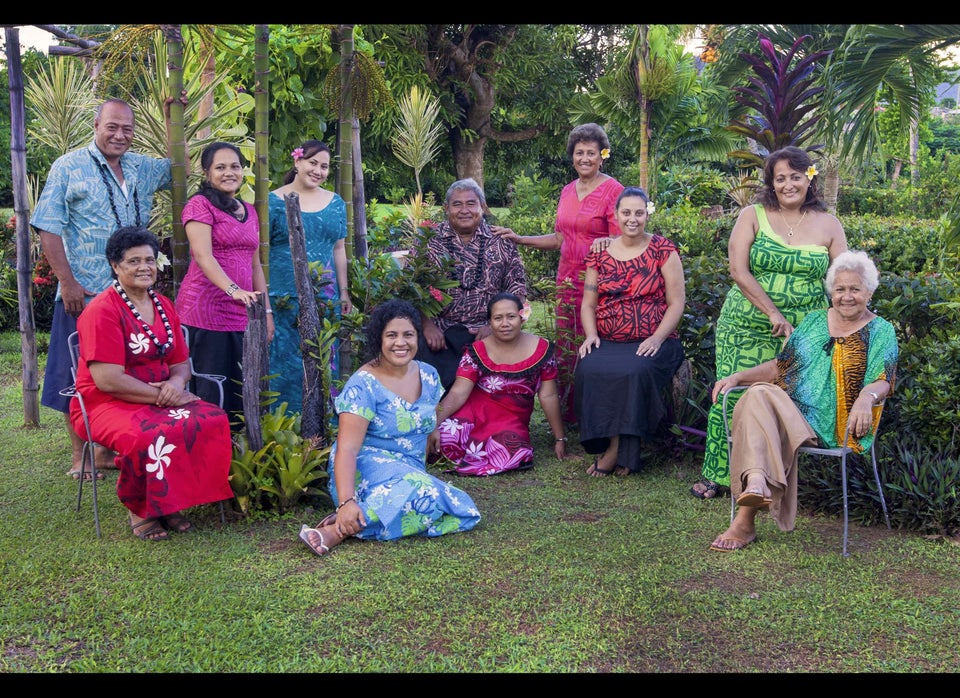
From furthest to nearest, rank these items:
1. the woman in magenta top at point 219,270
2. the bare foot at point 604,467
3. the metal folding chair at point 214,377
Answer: the bare foot at point 604,467, the woman in magenta top at point 219,270, the metal folding chair at point 214,377

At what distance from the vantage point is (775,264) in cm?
493

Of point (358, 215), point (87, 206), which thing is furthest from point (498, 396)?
point (87, 206)

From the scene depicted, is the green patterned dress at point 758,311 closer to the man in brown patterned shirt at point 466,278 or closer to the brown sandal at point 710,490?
the brown sandal at point 710,490

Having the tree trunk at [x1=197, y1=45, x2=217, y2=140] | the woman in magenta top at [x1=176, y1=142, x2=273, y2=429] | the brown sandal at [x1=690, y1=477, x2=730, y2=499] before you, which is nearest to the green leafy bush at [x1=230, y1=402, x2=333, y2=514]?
the woman in magenta top at [x1=176, y1=142, x2=273, y2=429]

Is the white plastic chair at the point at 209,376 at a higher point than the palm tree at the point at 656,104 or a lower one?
lower

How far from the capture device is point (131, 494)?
4391mm

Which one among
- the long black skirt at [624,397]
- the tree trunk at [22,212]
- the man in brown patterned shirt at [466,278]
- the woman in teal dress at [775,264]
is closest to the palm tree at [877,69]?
the woman in teal dress at [775,264]

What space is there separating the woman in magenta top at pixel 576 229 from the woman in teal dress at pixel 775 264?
1.13 metres

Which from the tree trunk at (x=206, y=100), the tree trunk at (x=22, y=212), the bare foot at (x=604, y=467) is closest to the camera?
the bare foot at (x=604, y=467)

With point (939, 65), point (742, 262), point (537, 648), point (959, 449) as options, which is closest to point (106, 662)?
point (537, 648)

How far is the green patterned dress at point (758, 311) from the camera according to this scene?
4.89 meters

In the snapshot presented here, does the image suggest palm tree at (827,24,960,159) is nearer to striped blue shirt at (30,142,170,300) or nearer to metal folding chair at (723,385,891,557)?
metal folding chair at (723,385,891,557)

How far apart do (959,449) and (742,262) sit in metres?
1.43

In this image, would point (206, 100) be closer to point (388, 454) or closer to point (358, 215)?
point (358, 215)
